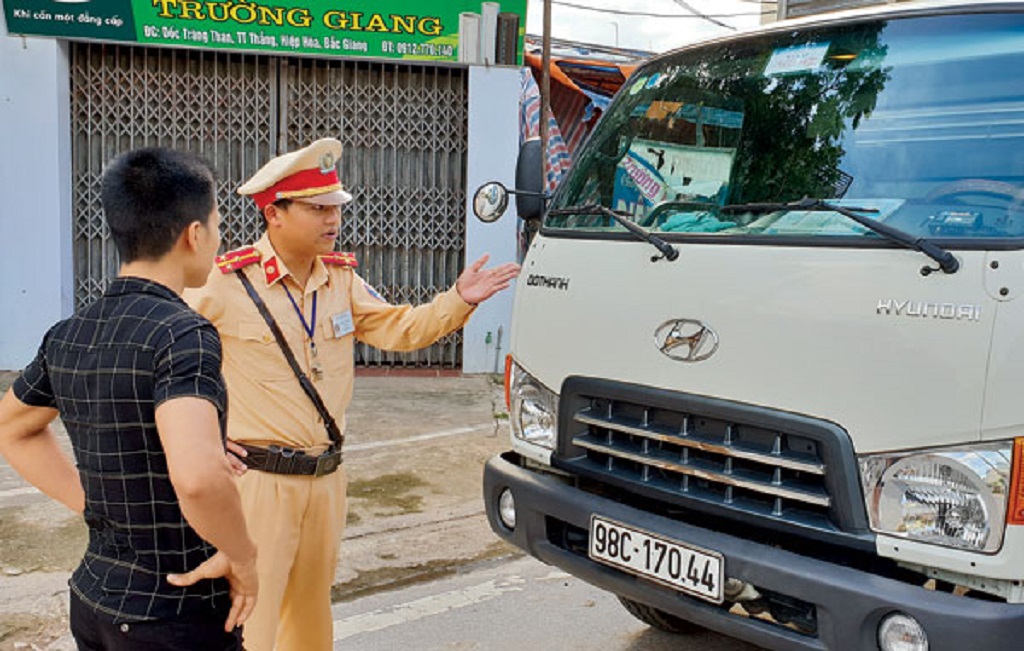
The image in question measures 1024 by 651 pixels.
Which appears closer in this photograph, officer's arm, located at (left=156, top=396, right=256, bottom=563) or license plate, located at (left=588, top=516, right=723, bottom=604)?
officer's arm, located at (left=156, top=396, right=256, bottom=563)

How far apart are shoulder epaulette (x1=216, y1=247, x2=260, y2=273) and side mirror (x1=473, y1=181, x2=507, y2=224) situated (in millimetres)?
852

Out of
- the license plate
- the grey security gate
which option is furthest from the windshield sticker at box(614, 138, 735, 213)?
the grey security gate

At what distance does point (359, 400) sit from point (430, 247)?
165cm

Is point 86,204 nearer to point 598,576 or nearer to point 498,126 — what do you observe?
point 498,126

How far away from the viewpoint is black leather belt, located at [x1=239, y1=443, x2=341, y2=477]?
8.23 feet

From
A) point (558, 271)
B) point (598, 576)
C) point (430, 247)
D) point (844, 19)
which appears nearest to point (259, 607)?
point (598, 576)

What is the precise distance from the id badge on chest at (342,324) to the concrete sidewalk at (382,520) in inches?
62.7

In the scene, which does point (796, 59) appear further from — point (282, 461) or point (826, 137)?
point (282, 461)

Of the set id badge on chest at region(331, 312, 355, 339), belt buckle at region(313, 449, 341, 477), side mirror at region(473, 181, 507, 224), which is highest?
side mirror at region(473, 181, 507, 224)

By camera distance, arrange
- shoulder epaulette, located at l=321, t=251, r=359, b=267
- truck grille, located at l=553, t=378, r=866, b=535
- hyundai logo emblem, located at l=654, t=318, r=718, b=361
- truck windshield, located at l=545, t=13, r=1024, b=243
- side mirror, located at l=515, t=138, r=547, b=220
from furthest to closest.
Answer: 1. side mirror, located at l=515, t=138, r=547, b=220
2. shoulder epaulette, located at l=321, t=251, r=359, b=267
3. hyundai logo emblem, located at l=654, t=318, r=718, b=361
4. truck windshield, located at l=545, t=13, r=1024, b=243
5. truck grille, located at l=553, t=378, r=866, b=535

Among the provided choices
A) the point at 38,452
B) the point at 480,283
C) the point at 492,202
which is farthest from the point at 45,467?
the point at 492,202

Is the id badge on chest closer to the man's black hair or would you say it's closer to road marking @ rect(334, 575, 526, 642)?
the man's black hair

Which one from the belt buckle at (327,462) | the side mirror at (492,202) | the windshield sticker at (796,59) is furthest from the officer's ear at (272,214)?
the windshield sticker at (796,59)

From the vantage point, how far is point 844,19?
2756 millimetres
